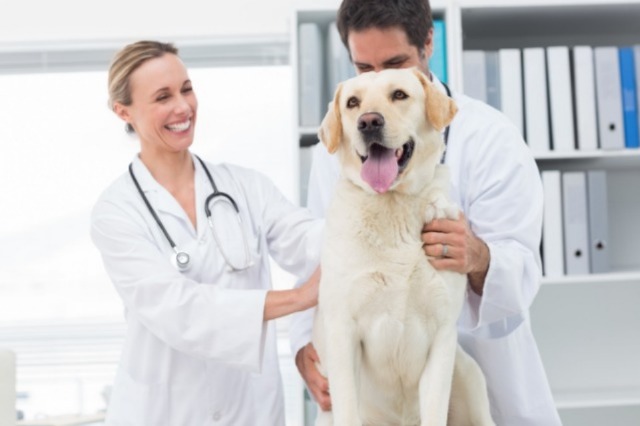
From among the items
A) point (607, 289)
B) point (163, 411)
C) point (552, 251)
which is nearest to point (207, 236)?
point (163, 411)

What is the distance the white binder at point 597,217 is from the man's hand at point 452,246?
1.33 meters

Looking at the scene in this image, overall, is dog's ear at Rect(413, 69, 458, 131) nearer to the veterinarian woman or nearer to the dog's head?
the dog's head

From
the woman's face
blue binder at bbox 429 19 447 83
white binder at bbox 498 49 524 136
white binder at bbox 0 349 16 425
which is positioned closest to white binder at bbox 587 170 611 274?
white binder at bbox 498 49 524 136

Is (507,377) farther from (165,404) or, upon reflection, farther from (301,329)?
(165,404)

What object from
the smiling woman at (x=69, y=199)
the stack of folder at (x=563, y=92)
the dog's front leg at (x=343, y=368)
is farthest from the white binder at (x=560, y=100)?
the dog's front leg at (x=343, y=368)

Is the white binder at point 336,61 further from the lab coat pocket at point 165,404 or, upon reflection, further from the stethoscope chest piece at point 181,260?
the lab coat pocket at point 165,404

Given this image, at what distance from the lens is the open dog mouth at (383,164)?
124cm

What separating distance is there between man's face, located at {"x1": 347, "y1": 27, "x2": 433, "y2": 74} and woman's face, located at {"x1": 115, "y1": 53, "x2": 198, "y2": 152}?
1.30 ft

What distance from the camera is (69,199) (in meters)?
3.31

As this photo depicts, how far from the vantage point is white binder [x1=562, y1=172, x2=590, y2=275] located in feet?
8.30

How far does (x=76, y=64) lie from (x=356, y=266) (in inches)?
95.7

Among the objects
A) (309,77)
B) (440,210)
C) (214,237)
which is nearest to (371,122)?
(440,210)

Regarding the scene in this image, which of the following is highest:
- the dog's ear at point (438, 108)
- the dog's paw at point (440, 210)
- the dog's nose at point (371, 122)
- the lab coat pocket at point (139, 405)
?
the dog's ear at point (438, 108)

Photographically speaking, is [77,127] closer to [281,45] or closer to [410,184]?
[281,45]
